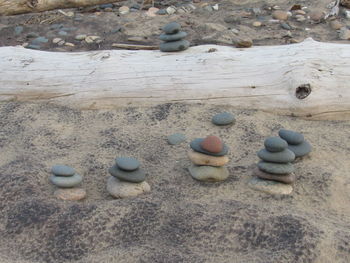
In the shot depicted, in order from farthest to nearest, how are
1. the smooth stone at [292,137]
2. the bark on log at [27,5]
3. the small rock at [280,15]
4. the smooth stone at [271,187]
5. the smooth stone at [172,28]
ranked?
the small rock at [280,15]
the bark on log at [27,5]
the smooth stone at [172,28]
the smooth stone at [292,137]
the smooth stone at [271,187]

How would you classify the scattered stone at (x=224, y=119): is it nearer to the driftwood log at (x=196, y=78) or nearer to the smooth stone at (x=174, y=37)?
the driftwood log at (x=196, y=78)

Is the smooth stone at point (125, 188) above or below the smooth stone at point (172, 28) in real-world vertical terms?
below

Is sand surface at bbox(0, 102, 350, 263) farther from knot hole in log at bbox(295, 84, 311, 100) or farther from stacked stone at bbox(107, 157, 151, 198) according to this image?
knot hole in log at bbox(295, 84, 311, 100)

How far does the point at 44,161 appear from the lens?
127 inches

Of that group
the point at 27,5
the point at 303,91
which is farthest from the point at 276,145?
the point at 27,5

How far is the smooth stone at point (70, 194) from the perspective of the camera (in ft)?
9.24

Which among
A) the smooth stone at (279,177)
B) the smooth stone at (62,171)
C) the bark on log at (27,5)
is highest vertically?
the smooth stone at (279,177)

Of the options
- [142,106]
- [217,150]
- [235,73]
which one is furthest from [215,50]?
[217,150]

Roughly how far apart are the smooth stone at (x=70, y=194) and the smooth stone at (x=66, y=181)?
0.09 ft

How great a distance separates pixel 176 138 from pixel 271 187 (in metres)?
0.85

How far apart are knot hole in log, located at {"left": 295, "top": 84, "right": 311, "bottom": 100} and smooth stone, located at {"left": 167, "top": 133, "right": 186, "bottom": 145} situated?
0.89 metres

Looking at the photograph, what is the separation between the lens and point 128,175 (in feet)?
9.36

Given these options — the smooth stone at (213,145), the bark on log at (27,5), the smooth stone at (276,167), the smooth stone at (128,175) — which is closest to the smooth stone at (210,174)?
the smooth stone at (213,145)

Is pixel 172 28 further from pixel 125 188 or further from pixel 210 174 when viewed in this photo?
pixel 125 188
